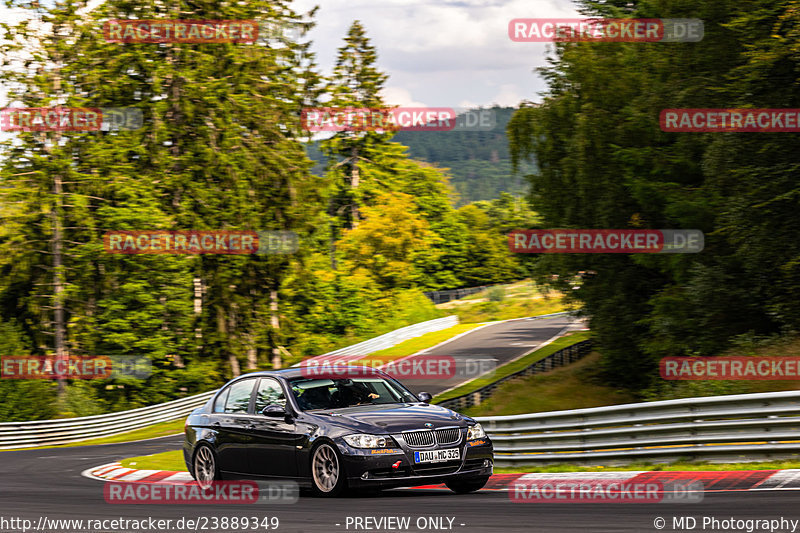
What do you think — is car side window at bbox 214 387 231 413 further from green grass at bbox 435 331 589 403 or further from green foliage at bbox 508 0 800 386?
green grass at bbox 435 331 589 403

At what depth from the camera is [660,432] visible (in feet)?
39.8

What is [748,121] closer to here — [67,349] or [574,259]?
[574,259]

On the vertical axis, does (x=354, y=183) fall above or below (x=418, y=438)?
above

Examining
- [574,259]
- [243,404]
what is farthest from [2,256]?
[243,404]

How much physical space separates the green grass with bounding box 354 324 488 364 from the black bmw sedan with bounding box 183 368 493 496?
1317 inches

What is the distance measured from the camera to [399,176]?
90312 mm

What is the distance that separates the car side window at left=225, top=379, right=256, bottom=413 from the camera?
459 inches

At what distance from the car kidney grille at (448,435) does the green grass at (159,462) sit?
9.12 meters

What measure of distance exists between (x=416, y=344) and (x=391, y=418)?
42628mm

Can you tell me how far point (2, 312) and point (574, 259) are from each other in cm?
2950
